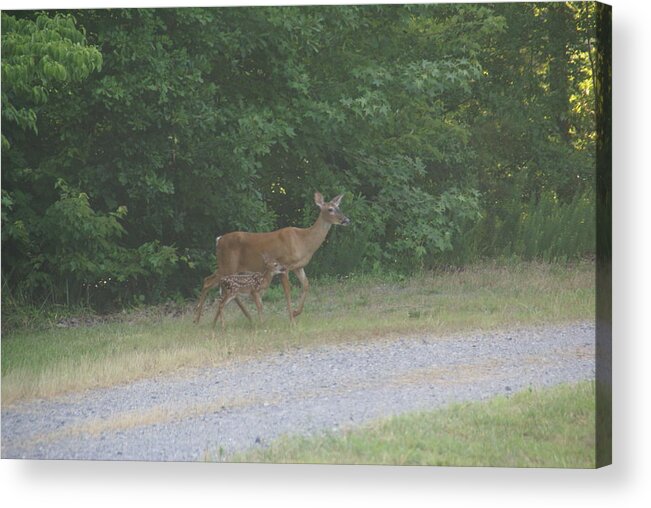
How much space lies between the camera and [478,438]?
10375mm

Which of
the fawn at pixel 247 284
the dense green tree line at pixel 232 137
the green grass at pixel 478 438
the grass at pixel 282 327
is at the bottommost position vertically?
the green grass at pixel 478 438

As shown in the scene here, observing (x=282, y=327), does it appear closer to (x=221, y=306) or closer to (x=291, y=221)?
(x=221, y=306)

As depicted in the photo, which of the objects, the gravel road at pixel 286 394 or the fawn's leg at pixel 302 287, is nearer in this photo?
the gravel road at pixel 286 394

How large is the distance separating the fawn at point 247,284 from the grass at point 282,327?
64 millimetres

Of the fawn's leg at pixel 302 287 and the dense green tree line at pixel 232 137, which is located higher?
the dense green tree line at pixel 232 137

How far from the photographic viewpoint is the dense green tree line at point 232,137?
11.1m

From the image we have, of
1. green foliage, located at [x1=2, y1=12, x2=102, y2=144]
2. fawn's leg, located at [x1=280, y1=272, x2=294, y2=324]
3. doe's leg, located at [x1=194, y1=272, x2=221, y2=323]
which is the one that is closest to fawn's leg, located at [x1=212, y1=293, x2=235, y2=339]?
doe's leg, located at [x1=194, y1=272, x2=221, y2=323]

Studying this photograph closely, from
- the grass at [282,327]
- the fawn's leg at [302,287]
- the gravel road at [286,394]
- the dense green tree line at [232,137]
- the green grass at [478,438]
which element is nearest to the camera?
the green grass at [478,438]

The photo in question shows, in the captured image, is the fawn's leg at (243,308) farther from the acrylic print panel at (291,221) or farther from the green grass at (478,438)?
the green grass at (478,438)

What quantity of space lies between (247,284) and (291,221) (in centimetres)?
57

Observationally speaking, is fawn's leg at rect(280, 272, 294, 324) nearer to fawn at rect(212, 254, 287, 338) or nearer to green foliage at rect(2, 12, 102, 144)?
fawn at rect(212, 254, 287, 338)

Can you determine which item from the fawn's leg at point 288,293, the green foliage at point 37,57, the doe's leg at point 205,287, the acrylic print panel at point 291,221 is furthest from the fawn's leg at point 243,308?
the green foliage at point 37,57

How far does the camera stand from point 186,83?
11469 mm

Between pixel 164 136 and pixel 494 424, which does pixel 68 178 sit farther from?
pixel 494 424
